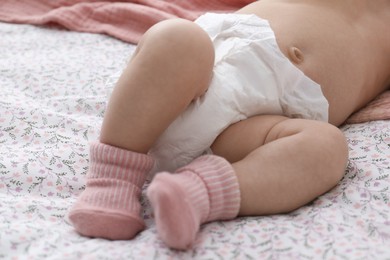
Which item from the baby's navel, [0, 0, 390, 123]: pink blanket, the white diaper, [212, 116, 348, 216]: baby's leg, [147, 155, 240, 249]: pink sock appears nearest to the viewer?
[147, 155, 240, 249]: pink sock

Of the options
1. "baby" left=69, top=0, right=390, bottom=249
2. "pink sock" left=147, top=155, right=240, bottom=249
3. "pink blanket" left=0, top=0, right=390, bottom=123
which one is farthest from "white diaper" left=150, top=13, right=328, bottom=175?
"pink blanket" left=0, top=0, right=390, bottom=123

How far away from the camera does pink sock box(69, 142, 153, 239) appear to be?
0.85m

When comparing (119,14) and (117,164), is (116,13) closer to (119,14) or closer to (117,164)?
(119,14)

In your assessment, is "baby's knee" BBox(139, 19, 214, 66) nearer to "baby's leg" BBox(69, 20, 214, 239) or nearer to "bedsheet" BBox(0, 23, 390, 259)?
"baby's leg" BBox(69, 20, 214, 239)

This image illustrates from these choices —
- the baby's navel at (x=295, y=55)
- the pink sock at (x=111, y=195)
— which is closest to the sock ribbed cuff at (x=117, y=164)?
the pink sock at (x=111, y=195)

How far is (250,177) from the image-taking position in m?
0.88

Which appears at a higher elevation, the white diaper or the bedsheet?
the white diaper

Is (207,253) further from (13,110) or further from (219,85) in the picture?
(13,110)

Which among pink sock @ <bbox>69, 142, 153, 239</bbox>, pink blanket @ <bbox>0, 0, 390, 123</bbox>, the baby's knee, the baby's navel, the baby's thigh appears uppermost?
the baby's knee

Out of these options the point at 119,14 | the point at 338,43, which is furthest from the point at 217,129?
the point at 119,14

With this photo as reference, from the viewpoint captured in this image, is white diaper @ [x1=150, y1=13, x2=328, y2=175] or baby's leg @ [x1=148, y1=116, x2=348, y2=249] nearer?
baby's leg @ [x1=148, y1=116, x2=348, y2=249]

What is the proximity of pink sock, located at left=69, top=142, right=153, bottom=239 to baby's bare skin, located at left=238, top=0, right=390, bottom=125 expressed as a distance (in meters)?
0.39

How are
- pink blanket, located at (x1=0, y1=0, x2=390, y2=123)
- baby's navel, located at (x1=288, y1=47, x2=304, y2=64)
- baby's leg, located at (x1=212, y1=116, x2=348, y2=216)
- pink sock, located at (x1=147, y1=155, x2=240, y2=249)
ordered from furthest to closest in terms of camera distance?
pink blanket, located at (x1=0, y1=0, x2=390, y2=123)
baby's navel, located at (x1=288, y1=47, x2=304, y2=64)
baby's leg, located at (x1=212, y1=116, x2=348, y2=216)
pink sock, located at (x1=147, y1=155, x2=240, y2=249)

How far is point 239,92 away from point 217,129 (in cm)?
8
